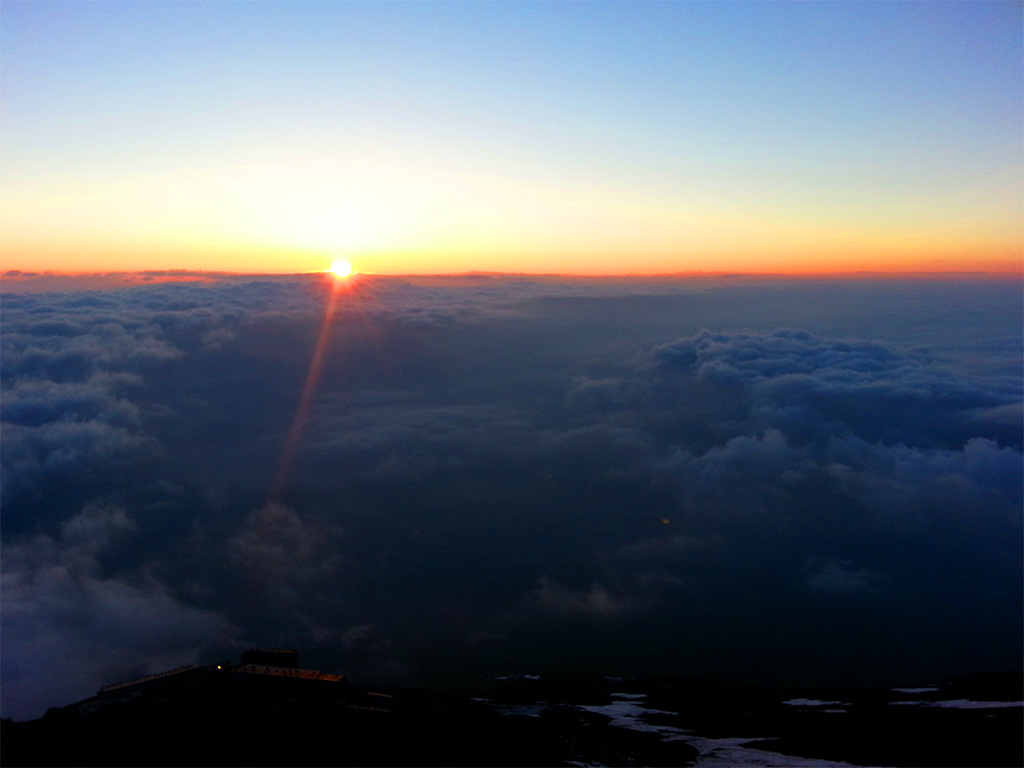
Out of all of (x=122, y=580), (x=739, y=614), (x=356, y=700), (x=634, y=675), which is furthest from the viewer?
(x=122, y=580)

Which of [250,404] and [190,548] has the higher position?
[250,404]

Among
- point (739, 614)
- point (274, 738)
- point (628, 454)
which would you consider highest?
point (274, 738)

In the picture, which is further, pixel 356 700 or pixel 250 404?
pixel 250 404

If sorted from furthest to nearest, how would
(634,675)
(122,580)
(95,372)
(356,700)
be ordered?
1. (95,372)
2. (122,580)
3. (634,675)
4. (356,700)

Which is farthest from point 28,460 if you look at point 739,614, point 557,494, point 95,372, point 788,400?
point 788,400

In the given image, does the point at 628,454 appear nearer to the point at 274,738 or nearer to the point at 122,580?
the point at 122,580

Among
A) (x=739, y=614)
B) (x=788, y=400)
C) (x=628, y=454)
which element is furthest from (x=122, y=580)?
(x=788, y=400)

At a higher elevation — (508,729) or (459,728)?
(459,728)

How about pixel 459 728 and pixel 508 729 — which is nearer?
pixel 459 728
